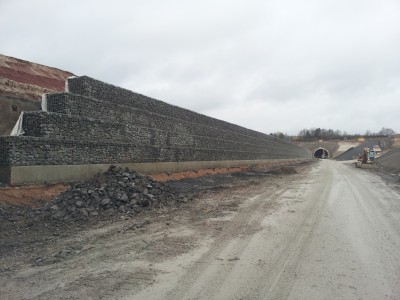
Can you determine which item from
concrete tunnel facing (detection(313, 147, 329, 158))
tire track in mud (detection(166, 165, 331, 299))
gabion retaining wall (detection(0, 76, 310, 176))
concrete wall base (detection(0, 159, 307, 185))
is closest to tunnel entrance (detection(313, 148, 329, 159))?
concrete tunnel facing (detection(313, 147, 329, 158))

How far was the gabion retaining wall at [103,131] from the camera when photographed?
1155 centimetres

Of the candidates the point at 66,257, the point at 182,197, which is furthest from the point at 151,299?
the point at 182,197

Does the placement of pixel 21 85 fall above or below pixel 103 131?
above

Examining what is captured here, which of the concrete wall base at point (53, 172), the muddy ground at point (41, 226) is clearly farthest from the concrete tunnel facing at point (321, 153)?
the muddy ground at point (41, 226)

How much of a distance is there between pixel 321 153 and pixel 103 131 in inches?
4738

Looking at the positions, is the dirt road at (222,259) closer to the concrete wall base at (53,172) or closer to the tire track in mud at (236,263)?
the tire track in mud at (236,263)

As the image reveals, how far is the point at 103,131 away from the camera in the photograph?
570 inches

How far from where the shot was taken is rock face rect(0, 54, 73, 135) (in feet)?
64.0

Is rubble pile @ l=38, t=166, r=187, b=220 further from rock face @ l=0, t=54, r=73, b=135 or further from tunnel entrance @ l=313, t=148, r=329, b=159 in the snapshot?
tunnel entrance @ l=313, t=148, r=329, b=159

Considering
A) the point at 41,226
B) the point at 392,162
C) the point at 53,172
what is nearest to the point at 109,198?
the point at 41,226

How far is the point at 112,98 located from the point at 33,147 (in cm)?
502

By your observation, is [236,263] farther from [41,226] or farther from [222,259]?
[41,226]

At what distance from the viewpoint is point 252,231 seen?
24.8 feet

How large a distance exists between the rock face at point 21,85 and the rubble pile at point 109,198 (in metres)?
10.7
